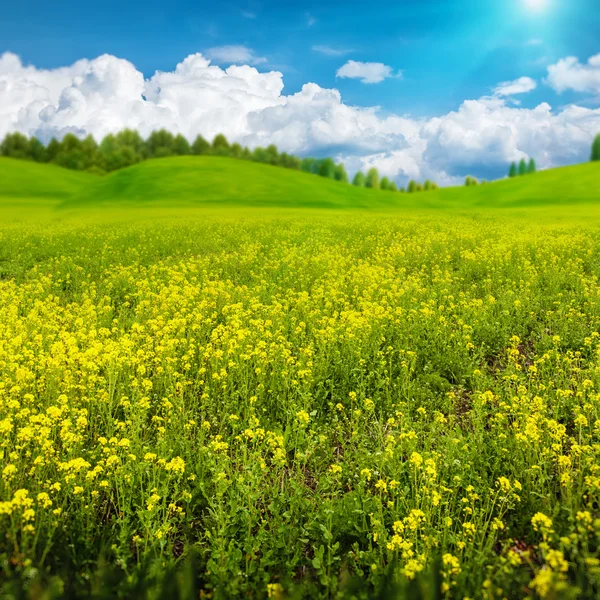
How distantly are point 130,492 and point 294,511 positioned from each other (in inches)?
56.3

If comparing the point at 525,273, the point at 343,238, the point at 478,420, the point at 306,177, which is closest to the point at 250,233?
the point at 343,238

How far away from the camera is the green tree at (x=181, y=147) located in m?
90.6

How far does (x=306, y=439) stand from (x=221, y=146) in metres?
95.7

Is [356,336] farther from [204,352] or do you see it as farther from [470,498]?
[470,498]

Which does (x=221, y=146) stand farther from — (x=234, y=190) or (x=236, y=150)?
(x=234, y=190)

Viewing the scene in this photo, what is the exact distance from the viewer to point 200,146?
91.0m

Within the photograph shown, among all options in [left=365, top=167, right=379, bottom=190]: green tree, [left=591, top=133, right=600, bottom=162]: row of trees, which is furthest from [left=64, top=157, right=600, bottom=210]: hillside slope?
[left=365, top=167, right=379, bottom=190]: green tree

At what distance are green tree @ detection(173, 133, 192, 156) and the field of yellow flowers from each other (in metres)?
85.0

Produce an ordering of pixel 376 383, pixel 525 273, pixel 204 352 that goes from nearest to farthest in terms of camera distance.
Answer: pixel 376 383
pixel 204 352
pixel 525 273

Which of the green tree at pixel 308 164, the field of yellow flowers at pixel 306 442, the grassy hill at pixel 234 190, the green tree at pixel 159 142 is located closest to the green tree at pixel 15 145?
the green tree at pixel 159 142

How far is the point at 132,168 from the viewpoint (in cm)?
5981

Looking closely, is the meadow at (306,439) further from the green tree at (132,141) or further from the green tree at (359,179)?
the green tree at (359,179)

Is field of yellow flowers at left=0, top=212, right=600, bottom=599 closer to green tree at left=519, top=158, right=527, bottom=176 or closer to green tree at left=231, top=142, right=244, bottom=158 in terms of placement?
green tree at left=231, top=142, right=244, bottom=158

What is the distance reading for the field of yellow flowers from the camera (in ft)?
10.9
